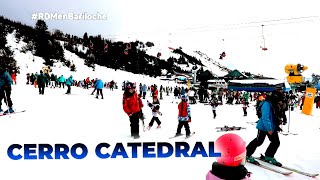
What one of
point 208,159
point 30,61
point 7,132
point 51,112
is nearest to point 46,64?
point 30,61

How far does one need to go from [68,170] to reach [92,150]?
1.61 m

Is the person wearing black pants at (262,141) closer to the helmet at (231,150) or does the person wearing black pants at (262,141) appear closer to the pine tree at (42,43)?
the helmet at (231,150)

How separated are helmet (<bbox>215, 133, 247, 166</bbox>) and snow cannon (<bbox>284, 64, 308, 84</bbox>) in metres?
20.8

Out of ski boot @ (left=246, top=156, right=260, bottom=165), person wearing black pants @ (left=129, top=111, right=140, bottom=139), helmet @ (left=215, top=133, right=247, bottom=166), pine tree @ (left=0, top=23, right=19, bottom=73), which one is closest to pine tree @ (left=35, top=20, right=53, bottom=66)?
pine tree @ (left=0, top=23, right=19, bottom=73)

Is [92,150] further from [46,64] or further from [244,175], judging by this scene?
[46,64]

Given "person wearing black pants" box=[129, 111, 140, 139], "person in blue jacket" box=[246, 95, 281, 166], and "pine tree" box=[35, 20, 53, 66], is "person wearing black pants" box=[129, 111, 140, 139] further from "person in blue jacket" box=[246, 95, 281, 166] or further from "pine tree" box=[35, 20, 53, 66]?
"pine tree" box=[35, 20, 53, 66]

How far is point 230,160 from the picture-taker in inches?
92.5

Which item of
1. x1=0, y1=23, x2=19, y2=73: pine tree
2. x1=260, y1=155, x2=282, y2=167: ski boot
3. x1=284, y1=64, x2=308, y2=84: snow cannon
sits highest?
x1=0, y1=23, x2=19, y2=73: pine tree

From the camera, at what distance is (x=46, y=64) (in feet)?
172

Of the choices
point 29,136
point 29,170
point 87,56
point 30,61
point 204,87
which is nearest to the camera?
point 29,170

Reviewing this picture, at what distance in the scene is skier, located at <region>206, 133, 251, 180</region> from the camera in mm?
2359

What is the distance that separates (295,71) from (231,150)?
2097 centimetres

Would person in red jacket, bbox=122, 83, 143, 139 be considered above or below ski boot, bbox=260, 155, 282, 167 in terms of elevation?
above

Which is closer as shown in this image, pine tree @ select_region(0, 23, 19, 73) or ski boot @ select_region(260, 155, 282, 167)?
ski boot @ select_region(260, 155, 282, 167)
